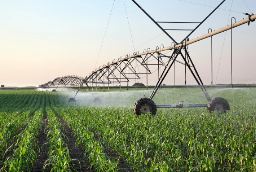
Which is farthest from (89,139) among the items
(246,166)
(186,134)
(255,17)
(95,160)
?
(255,17)

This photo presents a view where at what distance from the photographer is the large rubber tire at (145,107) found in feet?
42.6

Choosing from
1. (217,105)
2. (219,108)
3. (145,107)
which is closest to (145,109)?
(145,107)

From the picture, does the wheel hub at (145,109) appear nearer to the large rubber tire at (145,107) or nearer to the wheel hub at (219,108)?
the large rubber tire at (145,107)

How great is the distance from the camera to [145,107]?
13031 millimetres

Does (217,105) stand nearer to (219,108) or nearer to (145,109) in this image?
(219,108)

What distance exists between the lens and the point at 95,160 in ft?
19.4

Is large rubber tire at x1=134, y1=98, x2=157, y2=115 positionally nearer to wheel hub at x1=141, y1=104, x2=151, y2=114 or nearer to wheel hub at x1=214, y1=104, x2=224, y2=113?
wheel hub at x1=141, y1=104, x2=151, y2=114

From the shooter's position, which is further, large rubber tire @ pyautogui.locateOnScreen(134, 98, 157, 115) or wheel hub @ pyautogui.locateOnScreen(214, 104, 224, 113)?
wheel hub @ pyautogui.locateOnScreen(214, 104, 224, 113)

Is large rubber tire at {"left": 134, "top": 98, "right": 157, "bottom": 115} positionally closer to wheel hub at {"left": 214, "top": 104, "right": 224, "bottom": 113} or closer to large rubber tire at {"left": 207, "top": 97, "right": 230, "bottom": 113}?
large rubber tire at {"left": 207, "top": 97, "right": 230, "bottom": 113}

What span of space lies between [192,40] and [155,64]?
3340 mm

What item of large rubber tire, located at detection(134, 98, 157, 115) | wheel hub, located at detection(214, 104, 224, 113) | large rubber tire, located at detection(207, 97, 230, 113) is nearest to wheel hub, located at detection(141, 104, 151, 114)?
large rubber tire, located at detection(134, 98, 157, 115)

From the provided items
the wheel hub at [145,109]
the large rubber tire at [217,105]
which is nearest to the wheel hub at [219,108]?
the large rubber tire at [217,105]

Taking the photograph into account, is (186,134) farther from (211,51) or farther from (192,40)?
(192,40)

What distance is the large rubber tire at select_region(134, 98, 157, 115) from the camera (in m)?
13.0
